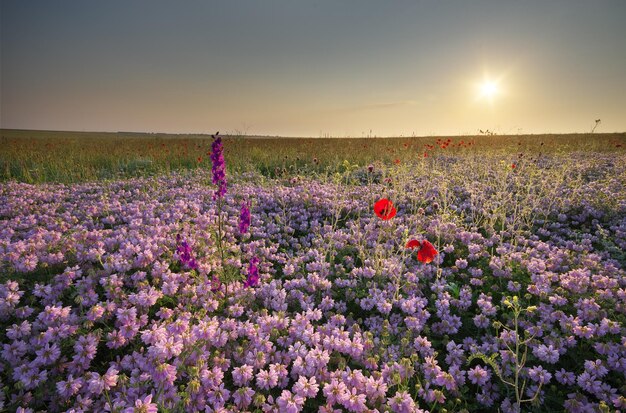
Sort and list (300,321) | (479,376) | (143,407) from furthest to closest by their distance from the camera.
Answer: (300,321), (479,376), (143,407)

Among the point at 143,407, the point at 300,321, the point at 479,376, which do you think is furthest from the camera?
the point at 300,321

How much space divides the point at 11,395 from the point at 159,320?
124 centimetres

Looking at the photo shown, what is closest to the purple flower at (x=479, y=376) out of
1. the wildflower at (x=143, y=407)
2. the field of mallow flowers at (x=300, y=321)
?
the field of mallow flowers at (x=300, y=321)

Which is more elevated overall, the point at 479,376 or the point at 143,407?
the point at 143,407

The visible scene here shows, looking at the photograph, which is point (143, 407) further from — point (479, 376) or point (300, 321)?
point (479, 376)

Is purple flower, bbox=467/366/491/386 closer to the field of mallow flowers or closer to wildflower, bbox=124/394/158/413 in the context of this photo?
→ the field of mallow flowers

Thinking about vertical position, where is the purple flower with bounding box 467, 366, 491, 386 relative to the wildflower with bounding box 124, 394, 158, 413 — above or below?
below

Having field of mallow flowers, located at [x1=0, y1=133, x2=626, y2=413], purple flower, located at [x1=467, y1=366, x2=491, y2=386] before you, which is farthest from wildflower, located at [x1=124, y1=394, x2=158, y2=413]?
purple flower, located at [x1=467, y1=366, x2=491, y2=386]

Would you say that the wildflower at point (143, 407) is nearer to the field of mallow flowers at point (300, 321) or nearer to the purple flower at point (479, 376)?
the field of mallow flowers at point (300, 321)

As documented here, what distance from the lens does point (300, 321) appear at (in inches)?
136

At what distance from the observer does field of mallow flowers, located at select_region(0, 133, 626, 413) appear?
2.83m

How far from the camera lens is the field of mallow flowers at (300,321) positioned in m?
2.83

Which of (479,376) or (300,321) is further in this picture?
(300,321)

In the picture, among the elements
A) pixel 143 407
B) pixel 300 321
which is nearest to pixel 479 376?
pixel 300 321
